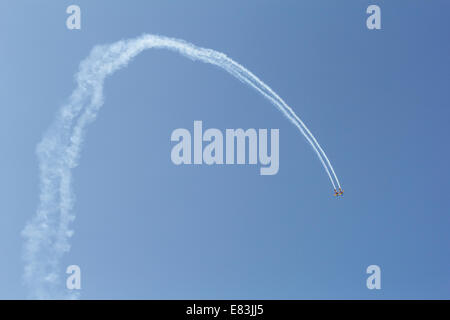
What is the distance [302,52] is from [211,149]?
1266mm

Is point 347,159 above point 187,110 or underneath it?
underneath

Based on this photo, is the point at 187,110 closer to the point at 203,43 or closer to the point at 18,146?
the point at 203,43

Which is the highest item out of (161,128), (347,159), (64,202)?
(161,128)

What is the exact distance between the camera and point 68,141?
486 centimetres

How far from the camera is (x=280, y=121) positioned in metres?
4.93

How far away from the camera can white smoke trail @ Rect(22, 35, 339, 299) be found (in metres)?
4.80

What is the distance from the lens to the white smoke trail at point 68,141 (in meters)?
4.80

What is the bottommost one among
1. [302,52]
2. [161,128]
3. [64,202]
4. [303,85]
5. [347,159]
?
[64,202]

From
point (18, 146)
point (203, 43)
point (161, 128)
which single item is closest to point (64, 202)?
point (18, 146)

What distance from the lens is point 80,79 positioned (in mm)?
4879

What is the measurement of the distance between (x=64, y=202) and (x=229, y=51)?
2.08 meters

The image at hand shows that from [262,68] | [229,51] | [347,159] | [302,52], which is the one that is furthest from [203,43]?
[347,159]

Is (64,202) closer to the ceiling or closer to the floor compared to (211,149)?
closer to the floor

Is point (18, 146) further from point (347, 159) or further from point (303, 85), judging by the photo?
point (347, 159)
